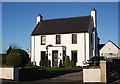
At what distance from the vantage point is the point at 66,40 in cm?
4066

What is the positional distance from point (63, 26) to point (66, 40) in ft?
9.46

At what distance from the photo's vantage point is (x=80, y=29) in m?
40.1

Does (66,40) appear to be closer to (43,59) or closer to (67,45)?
(67,45)

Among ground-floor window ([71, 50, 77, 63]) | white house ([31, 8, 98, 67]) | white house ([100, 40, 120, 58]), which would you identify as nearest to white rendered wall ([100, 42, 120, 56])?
white house ([100, 40, 120, 58])

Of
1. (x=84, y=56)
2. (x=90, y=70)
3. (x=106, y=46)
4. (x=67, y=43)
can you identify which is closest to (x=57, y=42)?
(x=67, y=43)

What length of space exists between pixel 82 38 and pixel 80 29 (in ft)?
4.95

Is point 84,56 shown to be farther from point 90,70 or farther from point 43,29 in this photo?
point 90,70

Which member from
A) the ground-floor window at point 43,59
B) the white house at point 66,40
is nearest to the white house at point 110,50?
the white house at point 66,40

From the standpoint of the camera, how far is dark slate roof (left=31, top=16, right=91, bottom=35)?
40562 mm

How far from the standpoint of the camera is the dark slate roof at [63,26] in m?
40.6

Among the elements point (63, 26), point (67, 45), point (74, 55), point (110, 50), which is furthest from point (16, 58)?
point (110, 50)

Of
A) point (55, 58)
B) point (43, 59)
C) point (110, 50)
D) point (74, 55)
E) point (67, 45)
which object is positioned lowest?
point (43, 59)

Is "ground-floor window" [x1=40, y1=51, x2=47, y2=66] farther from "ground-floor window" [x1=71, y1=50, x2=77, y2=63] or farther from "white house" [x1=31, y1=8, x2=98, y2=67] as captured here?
"ground-floor window" [x1=71, y1=50, x2=77, y2=63]

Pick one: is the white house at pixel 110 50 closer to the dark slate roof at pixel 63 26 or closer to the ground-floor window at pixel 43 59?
the dark slate roof at pixel 63 26
